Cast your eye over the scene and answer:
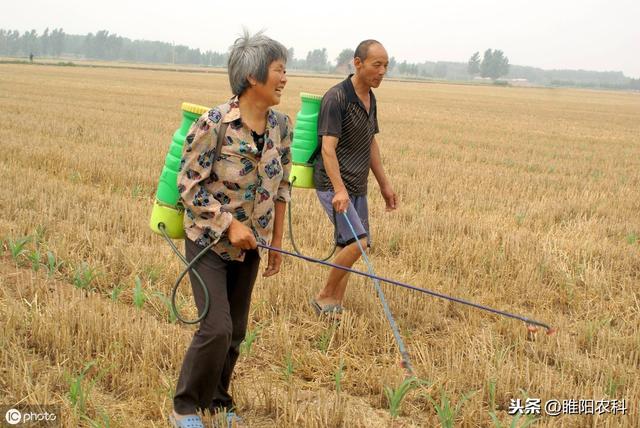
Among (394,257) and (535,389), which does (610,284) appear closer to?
(394,257)

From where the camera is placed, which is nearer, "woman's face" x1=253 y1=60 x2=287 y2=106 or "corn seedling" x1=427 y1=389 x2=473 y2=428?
"woman's face" x1=253 y1=60 x2=287 y2=106

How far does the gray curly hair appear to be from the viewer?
3004 millimetres

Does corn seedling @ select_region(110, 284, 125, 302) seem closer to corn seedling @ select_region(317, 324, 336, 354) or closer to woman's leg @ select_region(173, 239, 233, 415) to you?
corn seedling @ select_region(317, 324, 336, 354)

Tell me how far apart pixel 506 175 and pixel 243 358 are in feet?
29.0

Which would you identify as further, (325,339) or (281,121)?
(325,339)

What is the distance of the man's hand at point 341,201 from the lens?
4.38m

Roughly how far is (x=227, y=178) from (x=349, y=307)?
7.34 feet

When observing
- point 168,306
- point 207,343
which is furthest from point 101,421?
point 168,306

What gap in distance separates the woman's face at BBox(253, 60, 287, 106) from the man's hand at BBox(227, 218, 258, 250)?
22.9 inches

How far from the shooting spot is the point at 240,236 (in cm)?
295

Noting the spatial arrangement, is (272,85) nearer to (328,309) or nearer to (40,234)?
(328,309)

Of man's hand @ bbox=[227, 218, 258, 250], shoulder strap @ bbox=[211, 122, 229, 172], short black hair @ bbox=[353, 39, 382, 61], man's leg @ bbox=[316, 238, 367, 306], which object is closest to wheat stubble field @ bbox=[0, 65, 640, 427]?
man's leg @ bbox=[316, 238, 367, 306]

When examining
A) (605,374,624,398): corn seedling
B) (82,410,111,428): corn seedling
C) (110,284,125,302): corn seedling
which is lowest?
(82,410,111,428): corn seedling

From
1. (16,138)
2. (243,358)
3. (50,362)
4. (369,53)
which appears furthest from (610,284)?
(16,138)
